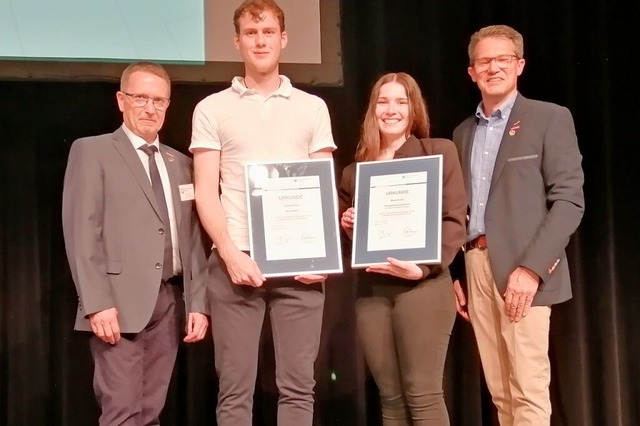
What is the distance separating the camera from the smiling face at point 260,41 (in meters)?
2.22

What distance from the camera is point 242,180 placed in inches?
86.9

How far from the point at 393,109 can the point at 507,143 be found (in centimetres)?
43

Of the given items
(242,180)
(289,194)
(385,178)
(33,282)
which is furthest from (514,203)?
(33,282)

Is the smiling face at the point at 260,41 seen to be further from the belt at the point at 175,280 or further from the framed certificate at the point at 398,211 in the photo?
the belt at the point at 175,280

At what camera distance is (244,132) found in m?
2.20

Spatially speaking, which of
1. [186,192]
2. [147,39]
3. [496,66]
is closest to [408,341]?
[186,192]

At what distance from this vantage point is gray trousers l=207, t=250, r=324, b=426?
209 centimetres

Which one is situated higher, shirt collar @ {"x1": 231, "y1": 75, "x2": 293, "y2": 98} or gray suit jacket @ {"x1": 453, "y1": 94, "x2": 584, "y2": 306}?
shirt collar @ {"x1": 231, "y1": 75, "x2": 293, "y2": 98}

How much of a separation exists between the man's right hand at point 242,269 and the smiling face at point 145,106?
1.80ft

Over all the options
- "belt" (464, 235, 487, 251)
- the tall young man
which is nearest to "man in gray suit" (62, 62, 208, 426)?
the tall young man

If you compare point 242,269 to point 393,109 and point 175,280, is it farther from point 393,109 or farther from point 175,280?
point 393,109

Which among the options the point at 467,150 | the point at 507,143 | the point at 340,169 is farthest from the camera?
the point at 340,169

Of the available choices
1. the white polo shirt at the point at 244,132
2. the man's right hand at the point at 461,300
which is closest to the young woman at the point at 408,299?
the white polo shirt at the point at 244,132

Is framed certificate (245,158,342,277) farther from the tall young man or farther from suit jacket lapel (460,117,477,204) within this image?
suit jacket lapel (460,117,477,204)
